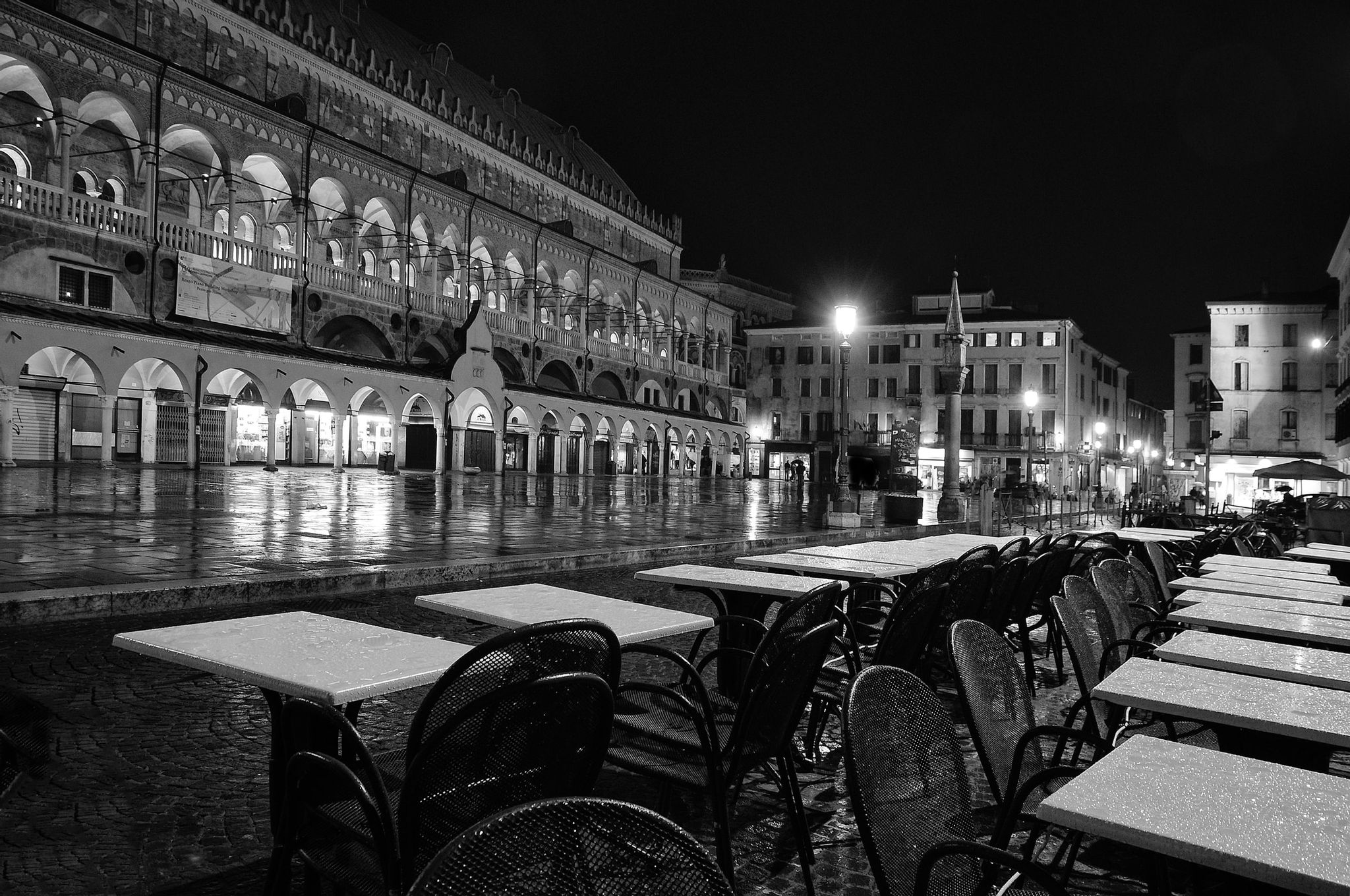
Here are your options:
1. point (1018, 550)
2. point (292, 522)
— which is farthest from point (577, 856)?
point (292, 522)

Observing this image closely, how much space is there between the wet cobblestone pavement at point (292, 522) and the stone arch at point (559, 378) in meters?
14.9

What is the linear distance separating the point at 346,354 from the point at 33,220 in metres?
8.97

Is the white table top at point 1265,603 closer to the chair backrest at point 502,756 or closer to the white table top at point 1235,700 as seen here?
the white table top at point 1235,700

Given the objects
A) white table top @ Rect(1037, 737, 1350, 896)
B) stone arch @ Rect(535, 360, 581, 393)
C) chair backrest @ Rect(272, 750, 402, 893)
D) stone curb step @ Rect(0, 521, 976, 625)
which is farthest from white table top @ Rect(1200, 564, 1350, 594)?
stone arch @ Rect(535, 360, 581, 393)

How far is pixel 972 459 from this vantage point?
6003 centimetres

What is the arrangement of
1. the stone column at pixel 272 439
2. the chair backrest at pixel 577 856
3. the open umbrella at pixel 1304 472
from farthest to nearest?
the open umbrella at pixel 1304 472
the stone column at pixel 272 439
the chair backrest at pixel 577 856

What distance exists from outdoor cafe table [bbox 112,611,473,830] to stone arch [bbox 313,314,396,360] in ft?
92.7

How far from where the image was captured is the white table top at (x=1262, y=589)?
5.71 meters

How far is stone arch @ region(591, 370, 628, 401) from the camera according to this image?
150ft

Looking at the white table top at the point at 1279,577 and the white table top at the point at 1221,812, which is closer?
the white table top at the point at 1221,812

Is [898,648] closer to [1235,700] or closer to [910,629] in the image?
[910,629]

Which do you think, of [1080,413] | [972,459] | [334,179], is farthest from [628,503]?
[1080,413]

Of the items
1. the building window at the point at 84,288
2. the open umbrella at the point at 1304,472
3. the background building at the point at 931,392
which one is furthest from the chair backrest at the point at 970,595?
the background building at the point at 931,392

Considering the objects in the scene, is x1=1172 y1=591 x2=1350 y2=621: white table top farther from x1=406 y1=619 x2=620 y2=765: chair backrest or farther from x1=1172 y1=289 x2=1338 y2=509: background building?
x1=1172 y1=289 x2=1338 y2=509: background building
